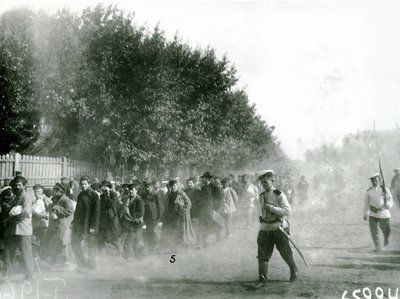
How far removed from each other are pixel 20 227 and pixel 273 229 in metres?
4.31

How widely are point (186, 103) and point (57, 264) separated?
1410 cm

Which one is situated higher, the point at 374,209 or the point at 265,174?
the point at 265,174

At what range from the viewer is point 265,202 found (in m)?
7.58

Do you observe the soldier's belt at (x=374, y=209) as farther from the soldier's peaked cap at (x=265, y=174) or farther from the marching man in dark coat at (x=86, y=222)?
the marching man in dark coat at (x=86, y=222)

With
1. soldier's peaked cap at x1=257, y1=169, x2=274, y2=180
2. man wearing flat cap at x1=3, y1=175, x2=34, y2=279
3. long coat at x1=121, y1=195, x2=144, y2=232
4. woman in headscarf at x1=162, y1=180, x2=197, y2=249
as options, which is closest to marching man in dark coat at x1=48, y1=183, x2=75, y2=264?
long coat at x1=121, y1=195, x2=144, y2=232

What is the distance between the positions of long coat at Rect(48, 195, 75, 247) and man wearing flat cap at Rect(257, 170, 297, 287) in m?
4.28

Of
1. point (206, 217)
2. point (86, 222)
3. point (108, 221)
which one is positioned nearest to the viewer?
point (86, 222)

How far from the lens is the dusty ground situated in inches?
268

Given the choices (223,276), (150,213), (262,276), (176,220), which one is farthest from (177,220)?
(262,276)

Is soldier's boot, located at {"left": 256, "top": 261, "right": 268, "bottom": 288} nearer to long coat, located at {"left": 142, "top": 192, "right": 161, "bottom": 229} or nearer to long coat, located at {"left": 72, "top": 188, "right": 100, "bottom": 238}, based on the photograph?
long coat, located at {"left": 72, "top": 188, "right": 100, "bottom": 238}

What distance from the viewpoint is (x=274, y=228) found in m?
7.47

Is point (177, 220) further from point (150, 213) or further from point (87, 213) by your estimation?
point (87, 213)

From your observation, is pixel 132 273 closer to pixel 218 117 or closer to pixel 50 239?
pixel 50 239

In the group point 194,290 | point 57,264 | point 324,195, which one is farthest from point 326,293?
point 324,195
